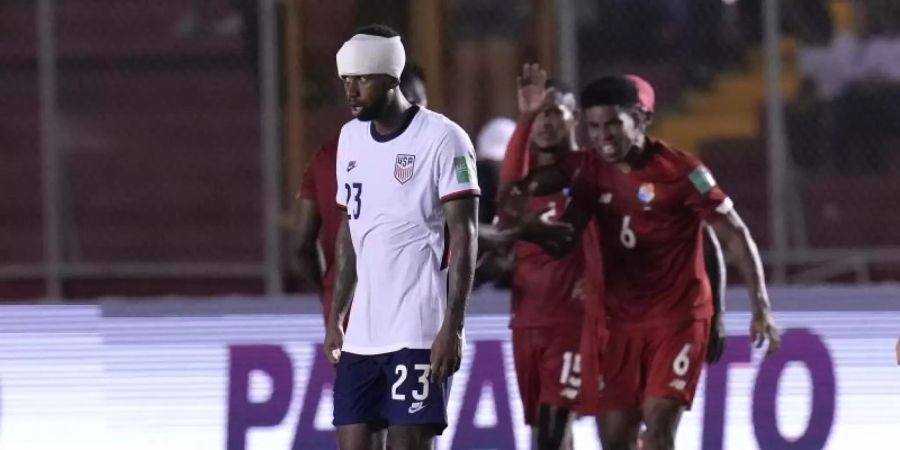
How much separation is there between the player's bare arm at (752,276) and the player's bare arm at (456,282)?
177 centimetres

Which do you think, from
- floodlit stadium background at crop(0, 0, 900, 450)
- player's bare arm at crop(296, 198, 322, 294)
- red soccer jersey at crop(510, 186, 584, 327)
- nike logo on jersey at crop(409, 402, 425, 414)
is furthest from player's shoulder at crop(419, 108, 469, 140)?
floodlit stadium background at crop(0, 0, 900, 450)

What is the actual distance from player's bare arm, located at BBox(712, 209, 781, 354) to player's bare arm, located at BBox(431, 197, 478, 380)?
1.77m

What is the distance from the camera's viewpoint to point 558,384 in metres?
8.66

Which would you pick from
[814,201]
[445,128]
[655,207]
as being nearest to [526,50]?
[814,201]

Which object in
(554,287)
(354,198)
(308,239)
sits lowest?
(554,287)

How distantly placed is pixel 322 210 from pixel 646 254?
51.8 inches

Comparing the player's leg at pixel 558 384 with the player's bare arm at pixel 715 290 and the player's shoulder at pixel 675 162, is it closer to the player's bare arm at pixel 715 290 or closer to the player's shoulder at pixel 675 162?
the player's bare arm at pixel 715 290

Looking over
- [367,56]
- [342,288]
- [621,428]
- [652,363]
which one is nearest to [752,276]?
[652,363]

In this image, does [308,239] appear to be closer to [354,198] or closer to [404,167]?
[354,198]

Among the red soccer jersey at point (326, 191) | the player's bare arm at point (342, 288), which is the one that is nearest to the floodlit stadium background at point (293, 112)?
the red soccer jersey at point (326, 191)

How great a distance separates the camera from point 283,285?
438 inches

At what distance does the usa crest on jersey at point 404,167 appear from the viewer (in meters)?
6.43

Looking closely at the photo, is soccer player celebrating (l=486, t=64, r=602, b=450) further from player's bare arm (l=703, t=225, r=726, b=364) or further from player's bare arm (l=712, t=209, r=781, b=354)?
player's bare arm (l=712, t=209, r=781, b=354)

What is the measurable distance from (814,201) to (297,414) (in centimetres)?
358
